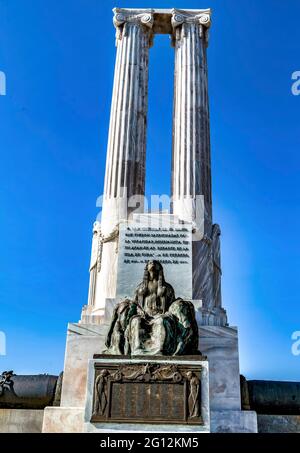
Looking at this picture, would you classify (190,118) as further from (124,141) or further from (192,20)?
(192,20)

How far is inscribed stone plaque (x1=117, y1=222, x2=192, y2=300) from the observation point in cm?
1486

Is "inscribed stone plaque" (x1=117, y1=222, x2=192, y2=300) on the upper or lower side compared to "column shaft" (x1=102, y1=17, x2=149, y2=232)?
lower

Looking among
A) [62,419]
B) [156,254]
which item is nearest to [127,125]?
[156,254]

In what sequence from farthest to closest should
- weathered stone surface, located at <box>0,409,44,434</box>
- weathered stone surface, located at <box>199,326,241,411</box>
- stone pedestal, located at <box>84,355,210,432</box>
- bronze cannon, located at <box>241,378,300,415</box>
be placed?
bronze cannon, located at <box>241,378,300,415</box> → weathered stone surface, located at <box>0,409,44,434</box> → weathered stone surface, located at <box>199,326,241,411</box> → stone pedestal, located at <box>84,355,210,432</box>

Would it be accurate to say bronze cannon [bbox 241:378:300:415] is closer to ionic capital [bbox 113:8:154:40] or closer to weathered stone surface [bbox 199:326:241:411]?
weathered stone surface [bbox 199:326:241:411]

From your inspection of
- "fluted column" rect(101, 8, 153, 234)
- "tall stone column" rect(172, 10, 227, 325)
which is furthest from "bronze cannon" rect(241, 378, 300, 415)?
"fluted column" rect(101, 8, 153, 234)

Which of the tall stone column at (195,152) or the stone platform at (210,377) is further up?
the tall stone column at (195,152)

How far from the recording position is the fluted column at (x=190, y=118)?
19.0 metres

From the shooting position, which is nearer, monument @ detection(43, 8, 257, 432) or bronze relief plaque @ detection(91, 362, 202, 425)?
bronze relief plaque @ detection(91, 362, 202, 425)

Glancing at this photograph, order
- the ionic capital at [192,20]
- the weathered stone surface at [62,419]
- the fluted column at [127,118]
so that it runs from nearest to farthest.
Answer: the weathered stone surface at [62,419]
the fluted column at [127,118]
the ionic capital at [192,20]

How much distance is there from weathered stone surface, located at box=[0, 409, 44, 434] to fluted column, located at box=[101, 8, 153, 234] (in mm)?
7188

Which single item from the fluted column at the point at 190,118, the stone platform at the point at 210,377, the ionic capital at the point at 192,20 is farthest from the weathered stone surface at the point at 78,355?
the ionic capital at the point at 192,20

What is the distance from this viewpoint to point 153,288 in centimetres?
1297

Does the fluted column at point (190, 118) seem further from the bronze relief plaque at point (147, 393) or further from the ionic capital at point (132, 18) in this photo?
the bronze relief plaque at point (147, 393)
